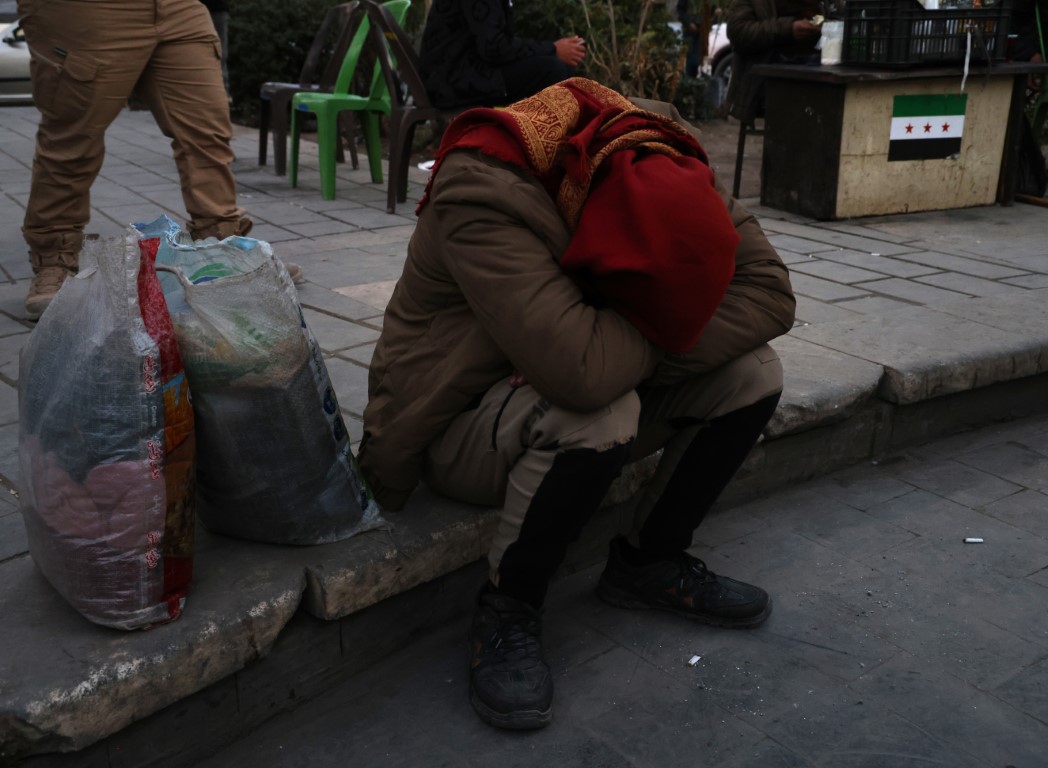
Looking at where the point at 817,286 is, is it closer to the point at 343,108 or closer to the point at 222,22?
the point at 343,108

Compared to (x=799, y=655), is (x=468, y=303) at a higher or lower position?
higher

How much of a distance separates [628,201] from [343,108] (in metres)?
4.65

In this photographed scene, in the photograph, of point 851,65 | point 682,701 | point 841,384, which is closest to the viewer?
point 682,701

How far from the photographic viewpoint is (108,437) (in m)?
1.79

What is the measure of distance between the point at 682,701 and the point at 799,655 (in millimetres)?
323

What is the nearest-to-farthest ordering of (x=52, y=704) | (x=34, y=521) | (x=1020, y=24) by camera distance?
1. (x=52, y=704)
2. (x=34, y=521)
3. (x=1020, y=24)

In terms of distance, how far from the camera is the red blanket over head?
1922mm

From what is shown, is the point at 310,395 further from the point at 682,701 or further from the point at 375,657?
the point at 682,701

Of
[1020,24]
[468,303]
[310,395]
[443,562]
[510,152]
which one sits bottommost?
[443,562]

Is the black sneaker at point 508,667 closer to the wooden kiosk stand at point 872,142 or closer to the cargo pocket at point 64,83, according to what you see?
the cargo pocket at point 64,83

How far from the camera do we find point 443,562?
231cm

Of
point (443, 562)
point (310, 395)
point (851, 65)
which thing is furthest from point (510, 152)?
point (851, 65)

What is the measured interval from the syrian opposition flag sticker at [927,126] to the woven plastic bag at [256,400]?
14.9 ft

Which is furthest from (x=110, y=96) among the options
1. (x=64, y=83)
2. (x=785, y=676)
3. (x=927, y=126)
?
(x=927, y=126)
